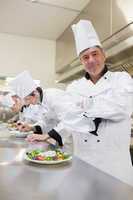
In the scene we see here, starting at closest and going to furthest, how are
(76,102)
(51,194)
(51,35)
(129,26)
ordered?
1. (51,194)
2. (76,102)
3. (129,26)
4. (51,35)

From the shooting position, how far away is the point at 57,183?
62 centimetres

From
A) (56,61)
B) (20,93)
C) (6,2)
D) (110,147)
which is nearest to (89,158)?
(110,147)

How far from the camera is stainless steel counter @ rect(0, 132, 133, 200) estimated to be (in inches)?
20.5

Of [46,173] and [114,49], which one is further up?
[114,49]

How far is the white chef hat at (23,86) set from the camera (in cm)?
222

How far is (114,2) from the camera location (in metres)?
2.04

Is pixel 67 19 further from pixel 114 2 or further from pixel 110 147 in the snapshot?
pixel 110 147

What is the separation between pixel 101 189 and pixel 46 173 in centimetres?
20

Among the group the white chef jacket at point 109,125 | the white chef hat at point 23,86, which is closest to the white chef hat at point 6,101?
the white chef hat at point 23,86

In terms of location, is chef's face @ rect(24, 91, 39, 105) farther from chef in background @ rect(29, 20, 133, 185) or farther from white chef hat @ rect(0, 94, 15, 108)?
white chef hat @ rect(0, 94, 15, 108)

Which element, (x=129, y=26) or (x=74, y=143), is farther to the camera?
(x=129, y=26)

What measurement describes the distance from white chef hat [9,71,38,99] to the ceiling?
92 cm

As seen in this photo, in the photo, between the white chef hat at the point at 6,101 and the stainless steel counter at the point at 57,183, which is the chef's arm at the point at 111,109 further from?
the white chef hat at the point at 6,101

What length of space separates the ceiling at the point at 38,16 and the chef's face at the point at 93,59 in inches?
59.9
